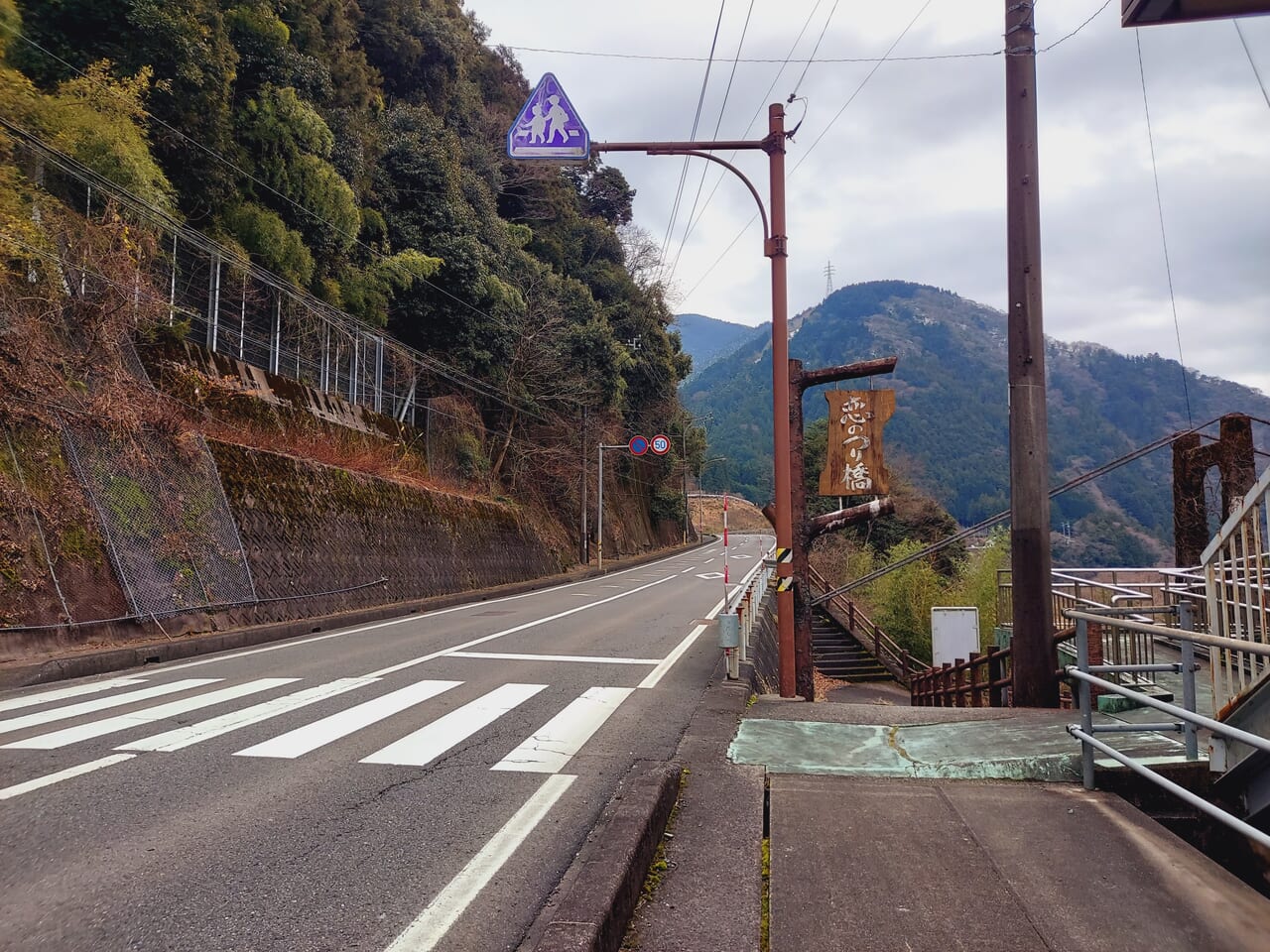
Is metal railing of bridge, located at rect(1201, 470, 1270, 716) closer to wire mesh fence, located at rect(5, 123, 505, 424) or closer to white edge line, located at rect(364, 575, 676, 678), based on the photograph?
white edge line, located at rect(364, 575, 676, 678)

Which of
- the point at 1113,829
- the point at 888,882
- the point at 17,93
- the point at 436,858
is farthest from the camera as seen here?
the point at 17,93

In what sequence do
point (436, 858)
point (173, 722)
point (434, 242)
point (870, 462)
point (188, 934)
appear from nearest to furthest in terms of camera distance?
point (188, 934), point (436, 858), point (173, 722), point (870, 462), point (434, 242)

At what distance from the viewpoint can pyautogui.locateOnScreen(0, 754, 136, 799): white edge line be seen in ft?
15.2

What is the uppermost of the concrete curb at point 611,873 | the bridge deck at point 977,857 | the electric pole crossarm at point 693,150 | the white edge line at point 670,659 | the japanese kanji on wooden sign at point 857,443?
the electric pole crossarm at point 693,150

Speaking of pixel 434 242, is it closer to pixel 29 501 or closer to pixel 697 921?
pixel 29 501

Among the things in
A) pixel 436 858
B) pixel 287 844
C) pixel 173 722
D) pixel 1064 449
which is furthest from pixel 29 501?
pixel 1064 449

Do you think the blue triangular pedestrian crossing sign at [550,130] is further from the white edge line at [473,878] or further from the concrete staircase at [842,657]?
the concrete staircase at [842,657]

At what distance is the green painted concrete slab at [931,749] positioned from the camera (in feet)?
16.8

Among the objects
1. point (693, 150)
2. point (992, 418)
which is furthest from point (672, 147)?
point (992, 418)

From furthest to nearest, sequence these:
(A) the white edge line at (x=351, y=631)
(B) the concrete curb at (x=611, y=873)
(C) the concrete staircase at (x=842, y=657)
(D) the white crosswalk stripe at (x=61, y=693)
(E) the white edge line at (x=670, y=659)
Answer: (C) the concrete staircase at (x=842, y=657) → (A) the white edge line at (x=351, y=631) → (E) the white edge line at (x=670, y=659) → (D) the white crosswalk stripe at (x=61, y=693) → (B) the concrete curb at (x=611, y=873)

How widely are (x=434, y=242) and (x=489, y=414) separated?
867 centimetres

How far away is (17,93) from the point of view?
13.0 m

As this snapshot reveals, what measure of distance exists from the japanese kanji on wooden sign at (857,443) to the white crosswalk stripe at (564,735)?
369cm

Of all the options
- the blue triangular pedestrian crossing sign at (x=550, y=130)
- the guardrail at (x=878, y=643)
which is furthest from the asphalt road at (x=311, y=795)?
the guardrail at (x=878, y=643)
